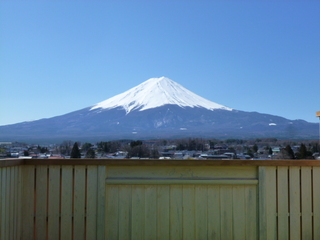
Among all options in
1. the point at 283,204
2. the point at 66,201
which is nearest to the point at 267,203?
the point at 283,204

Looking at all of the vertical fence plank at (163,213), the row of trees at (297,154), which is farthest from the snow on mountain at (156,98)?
the vertical fence plank at (163,213)

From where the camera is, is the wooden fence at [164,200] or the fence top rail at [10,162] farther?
the wooden fence at [164,200]

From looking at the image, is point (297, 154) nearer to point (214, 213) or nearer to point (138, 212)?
point (214, 213)

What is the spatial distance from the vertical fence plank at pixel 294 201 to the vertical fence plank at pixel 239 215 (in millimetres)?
451

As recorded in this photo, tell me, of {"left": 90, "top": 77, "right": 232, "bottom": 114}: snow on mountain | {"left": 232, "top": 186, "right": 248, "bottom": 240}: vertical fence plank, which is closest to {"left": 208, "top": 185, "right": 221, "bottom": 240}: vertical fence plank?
{"left": 232, "top": 186, "right": 248, "bottom": 240}: vertical fence plank

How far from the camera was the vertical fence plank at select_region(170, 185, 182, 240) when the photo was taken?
3559mm

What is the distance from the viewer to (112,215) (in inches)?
140

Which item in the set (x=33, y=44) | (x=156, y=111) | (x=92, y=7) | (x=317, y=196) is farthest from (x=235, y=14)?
(x=156, y=111)

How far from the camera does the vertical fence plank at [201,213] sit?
11.7 ft

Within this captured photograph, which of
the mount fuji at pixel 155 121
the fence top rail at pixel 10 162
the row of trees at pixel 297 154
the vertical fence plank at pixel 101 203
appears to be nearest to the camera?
the fence top rail at pixel 10 162

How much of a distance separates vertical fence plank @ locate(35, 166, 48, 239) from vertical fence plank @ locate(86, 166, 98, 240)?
404 millimetres

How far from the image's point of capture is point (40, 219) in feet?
11.6

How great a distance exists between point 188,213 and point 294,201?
1019 mm

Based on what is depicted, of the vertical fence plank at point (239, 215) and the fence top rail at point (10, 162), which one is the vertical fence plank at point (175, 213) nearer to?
the vertical fence plank at point (239, 215)
